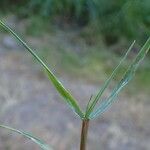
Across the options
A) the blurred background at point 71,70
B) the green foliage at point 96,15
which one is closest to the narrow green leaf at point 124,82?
the blurred background at point 71,70

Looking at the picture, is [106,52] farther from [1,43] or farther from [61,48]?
[1,43]

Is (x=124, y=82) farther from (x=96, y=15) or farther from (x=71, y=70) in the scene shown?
(x=96, y=15)

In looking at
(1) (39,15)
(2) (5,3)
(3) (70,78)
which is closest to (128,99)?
(3) (70,78)

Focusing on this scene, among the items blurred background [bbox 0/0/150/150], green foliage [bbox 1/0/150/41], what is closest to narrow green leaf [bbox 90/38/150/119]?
blurred background [bbox 0/0/150/150]

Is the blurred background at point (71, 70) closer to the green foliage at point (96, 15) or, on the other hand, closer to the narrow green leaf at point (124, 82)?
the green foliage at point (96, 15)

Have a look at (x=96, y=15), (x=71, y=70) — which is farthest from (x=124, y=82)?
(x=96, y=15)

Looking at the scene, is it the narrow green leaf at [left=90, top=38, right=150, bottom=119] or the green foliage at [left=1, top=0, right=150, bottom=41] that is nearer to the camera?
the narrow green leaf at [left=90, top=38, right=150, bottom=119]

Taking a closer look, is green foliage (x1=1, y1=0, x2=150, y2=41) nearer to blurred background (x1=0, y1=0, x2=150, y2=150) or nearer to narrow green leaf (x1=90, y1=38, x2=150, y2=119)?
blurred background (x1=0, y1=0, x2=150, y2=150)

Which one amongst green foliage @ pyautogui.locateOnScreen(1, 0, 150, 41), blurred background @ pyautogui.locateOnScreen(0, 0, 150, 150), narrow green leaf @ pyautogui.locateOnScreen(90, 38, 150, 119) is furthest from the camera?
green foliage @ pyautogui.locateOnScreen(1, 0, 150, 41)
